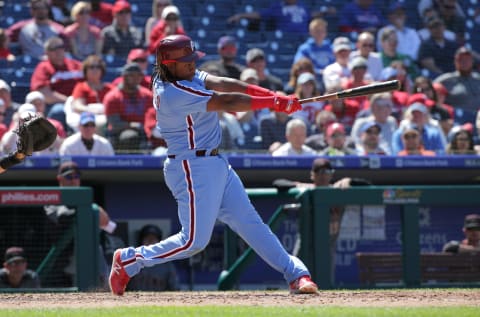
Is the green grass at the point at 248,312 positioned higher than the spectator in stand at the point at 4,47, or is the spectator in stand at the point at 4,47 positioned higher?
the spectator in stand at the point at 4,47

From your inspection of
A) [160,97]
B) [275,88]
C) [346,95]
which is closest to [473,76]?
[275,88]

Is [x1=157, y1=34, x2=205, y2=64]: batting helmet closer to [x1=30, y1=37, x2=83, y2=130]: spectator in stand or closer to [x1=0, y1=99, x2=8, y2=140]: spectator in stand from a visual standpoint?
[x1=0, y1=99, x2=8, y2=140]: spectator in stand

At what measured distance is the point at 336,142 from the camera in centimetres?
1019

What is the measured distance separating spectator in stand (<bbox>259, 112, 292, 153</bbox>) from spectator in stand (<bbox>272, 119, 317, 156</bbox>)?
298 millimetres

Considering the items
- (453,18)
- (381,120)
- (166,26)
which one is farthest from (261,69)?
(453,18)

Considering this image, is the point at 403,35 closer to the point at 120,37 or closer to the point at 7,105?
the point at 120,37

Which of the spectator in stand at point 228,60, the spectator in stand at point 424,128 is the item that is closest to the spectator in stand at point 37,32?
the spectator in stand at point 228,60

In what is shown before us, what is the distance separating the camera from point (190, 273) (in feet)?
32.1

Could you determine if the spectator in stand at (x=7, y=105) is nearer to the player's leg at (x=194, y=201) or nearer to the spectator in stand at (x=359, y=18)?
the player's leg at (x=194, y=201)

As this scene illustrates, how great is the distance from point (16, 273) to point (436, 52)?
7.05 m

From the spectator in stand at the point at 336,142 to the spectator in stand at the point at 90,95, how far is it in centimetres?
224

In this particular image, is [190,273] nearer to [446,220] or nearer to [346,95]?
[446,220]

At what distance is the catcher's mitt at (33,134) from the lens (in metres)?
6.14

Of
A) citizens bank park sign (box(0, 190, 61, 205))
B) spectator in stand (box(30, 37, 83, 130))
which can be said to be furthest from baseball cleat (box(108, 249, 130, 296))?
spectator in stand (box(30, 37, 83, 130))
